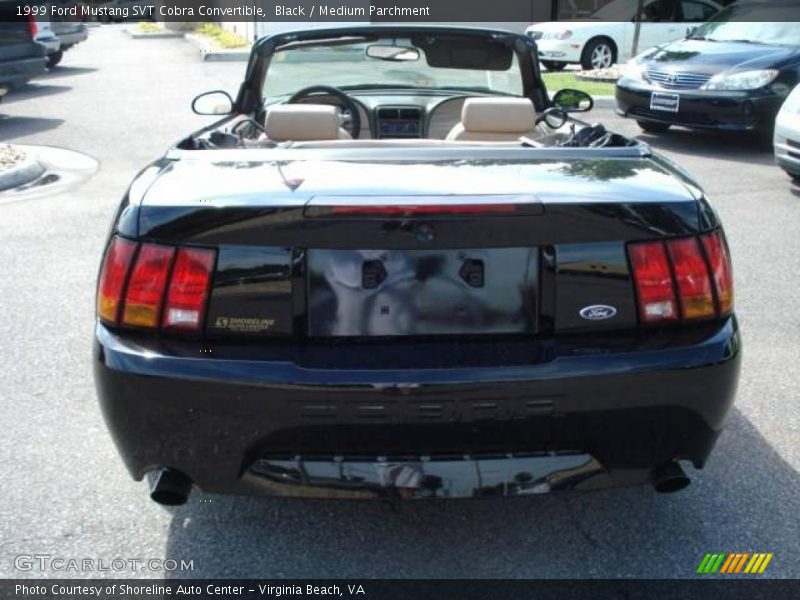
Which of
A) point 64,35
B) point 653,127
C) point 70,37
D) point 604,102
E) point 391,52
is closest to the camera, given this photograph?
point 391,52

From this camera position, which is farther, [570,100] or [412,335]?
[570,100]

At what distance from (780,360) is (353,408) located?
9.40 ft

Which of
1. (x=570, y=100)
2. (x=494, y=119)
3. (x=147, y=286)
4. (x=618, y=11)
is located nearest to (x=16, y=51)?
(x=570, y=100)

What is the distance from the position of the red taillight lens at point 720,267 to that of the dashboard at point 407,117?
2.29 metres

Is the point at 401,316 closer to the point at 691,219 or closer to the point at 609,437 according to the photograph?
the point at 609,437

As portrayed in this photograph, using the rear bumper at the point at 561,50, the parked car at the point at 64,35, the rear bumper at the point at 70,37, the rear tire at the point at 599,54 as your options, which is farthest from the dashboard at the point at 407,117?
the rear bumper at the point at 70,37

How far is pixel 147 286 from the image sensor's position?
254 centimetres

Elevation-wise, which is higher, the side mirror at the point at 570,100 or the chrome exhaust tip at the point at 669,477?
the side mirror at the point at 570,100

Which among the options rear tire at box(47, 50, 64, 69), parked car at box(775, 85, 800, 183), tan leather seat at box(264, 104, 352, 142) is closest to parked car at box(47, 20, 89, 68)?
rear tire at box(47, 50, 64, 69)

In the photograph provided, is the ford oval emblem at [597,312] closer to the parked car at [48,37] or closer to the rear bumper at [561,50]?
the rear bumper at [561,50]

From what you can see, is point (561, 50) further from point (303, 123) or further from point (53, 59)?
point (303, 123)

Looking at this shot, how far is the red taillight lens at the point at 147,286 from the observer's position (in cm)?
252

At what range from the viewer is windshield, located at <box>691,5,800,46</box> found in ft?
35.0

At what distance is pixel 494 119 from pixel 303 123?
847 millimetres
